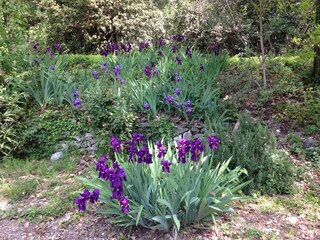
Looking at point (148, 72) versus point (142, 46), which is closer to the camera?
point (148, 72)

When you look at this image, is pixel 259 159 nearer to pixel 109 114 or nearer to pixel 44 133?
pixel 109 114

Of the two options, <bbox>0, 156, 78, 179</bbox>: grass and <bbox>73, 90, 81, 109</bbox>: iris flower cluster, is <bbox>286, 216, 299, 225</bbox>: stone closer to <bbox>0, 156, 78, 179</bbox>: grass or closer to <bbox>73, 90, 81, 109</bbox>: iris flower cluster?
<bbox>0, 156, 78, 179</bbox>: grass

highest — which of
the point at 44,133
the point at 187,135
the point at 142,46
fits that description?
the point at 142,46

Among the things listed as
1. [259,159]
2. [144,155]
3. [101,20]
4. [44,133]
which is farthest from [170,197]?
[101,20]

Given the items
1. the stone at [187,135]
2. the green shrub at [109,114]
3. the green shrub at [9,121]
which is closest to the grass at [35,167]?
the green shrub at [9,121]

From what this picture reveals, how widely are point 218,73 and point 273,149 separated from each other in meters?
2.39

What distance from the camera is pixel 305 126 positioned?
4.45m

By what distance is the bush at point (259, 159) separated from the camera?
329 cm

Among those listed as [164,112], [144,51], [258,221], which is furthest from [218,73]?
[258,221]

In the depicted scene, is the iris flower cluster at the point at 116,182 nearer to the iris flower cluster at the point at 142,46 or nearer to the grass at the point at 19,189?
the grass at the point at 19,189

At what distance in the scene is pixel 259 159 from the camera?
11.3 ft

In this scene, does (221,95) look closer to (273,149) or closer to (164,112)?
(164,112)

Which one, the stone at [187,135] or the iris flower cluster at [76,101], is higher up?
the iris flower cluster at [76,101]

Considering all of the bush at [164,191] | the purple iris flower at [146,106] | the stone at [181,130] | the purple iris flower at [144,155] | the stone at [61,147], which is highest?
the purple iris flower at [144,155]
